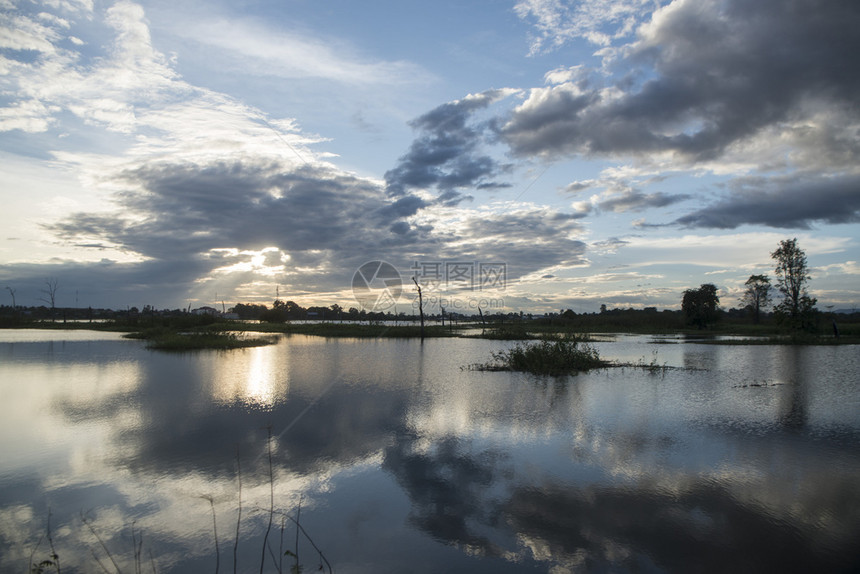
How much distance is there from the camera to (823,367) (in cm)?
1941

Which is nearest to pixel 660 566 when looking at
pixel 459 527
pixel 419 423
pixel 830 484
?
pixel 459 527

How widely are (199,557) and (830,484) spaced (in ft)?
26.9

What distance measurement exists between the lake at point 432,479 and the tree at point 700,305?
54.0 metres

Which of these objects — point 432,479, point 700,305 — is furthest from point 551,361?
point 700,305

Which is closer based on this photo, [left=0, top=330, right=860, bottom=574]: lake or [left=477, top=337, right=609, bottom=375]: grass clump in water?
[left=0, top=330, right=860, bottom=574]: lake

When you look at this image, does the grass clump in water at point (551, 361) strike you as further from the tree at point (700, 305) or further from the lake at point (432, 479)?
the tree at point (700, 305)

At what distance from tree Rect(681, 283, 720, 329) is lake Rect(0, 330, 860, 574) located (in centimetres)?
5401

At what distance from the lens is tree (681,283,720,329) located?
61.8 m

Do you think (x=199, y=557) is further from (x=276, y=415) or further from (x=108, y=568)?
(x=276, y=415)

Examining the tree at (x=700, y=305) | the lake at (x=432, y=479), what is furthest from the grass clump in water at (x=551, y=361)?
the tree at (x=700, y=305)

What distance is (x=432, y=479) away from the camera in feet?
22.2

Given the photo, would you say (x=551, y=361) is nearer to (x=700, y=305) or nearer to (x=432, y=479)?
(x=432, y=479)

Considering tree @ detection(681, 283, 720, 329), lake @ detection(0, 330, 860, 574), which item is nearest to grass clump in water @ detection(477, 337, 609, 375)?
lake @ detection(0, 330, 860, 574)

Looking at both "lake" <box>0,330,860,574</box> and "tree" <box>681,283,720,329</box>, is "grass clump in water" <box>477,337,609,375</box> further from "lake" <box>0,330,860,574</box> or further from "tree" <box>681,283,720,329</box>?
"tree" <box>681,283,720,329</box>
